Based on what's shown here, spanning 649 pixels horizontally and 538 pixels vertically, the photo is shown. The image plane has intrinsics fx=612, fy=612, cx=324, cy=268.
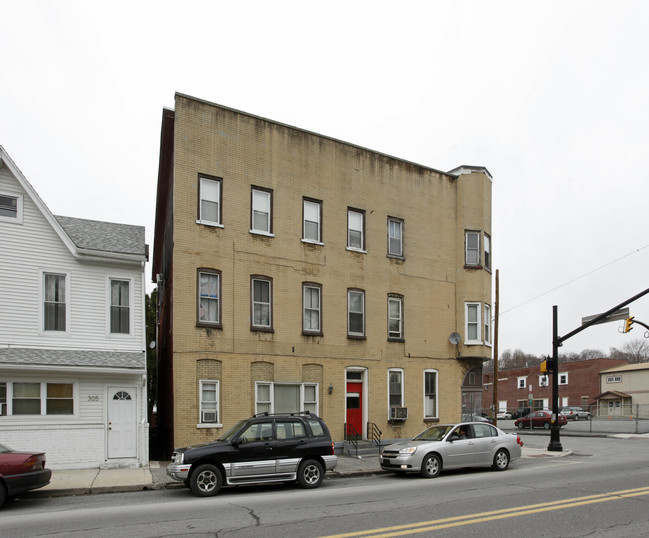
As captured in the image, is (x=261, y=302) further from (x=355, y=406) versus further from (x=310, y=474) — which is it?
(x=310, y=474)

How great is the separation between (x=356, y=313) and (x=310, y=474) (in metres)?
9.51

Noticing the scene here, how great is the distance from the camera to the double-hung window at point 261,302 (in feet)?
68.2

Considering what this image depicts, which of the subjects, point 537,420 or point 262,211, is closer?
point 262,211

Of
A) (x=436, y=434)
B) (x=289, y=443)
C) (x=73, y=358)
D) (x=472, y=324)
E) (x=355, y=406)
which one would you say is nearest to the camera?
(x=289, y=443)

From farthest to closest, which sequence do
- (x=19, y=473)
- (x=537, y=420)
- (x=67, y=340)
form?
(x=537, y=420)
(x=67, y=340)
(x=19, y=473)

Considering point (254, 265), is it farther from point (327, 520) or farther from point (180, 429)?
point (327, 520)

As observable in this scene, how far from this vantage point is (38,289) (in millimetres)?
17469

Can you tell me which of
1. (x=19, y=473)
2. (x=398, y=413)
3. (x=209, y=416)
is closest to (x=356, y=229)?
(x=398, y=413)

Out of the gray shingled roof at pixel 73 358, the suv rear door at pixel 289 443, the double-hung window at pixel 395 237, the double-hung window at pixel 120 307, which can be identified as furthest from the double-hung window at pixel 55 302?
the double-hung window at pixel 395 237

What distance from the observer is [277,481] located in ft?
45.4

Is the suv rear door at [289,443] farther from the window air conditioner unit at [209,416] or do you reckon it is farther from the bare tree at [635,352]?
the bare tree at [635,352]

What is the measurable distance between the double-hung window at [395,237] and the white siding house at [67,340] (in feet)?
32.9

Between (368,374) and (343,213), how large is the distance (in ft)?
20.1

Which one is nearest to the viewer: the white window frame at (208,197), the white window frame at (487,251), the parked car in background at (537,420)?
the white window frame at (208,197)
